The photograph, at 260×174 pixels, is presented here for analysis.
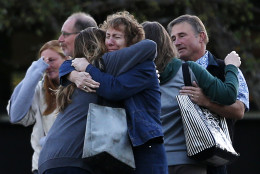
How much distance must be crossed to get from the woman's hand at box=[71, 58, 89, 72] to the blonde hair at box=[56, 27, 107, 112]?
42mm

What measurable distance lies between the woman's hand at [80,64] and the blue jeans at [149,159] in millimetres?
552

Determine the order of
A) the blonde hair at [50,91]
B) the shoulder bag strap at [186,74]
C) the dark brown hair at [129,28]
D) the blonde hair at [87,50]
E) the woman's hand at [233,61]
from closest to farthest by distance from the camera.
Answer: the blonde hair at [87,50] → the dark brown hair at [129,28] → the shoulder bag strap at [186,74] → the woman's hand at [233,61] → the blonde hair at [50,91]

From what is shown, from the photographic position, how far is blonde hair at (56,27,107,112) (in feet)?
13.9

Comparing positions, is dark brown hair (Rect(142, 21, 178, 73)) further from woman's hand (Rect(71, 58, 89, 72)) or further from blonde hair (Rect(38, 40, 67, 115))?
blonde hair (Rect(38, 40, 67, 115))

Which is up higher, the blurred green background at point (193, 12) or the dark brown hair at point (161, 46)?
the dark brown hair at point (161, 46)

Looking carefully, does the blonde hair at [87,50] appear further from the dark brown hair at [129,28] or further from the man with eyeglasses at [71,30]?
the man with eyeglasses at [71,30]

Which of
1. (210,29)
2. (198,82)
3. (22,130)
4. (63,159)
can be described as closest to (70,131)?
(63,159)

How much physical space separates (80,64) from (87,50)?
108 mm

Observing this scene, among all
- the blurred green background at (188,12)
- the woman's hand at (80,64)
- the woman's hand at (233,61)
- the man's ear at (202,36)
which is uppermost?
the woman's hand at (80,64)

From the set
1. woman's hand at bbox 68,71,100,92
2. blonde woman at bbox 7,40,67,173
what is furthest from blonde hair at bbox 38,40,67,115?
woman's hand at bbox 68,71,100,92

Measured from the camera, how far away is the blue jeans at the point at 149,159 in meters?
4.07

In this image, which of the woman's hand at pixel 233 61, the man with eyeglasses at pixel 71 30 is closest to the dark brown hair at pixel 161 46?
the woman's hand at pixel 233 61

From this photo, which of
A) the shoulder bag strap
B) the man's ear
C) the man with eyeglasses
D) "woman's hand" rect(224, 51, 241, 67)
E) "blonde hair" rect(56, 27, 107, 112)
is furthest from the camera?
the man with eyeglasses

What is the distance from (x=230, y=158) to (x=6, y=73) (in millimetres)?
8754
